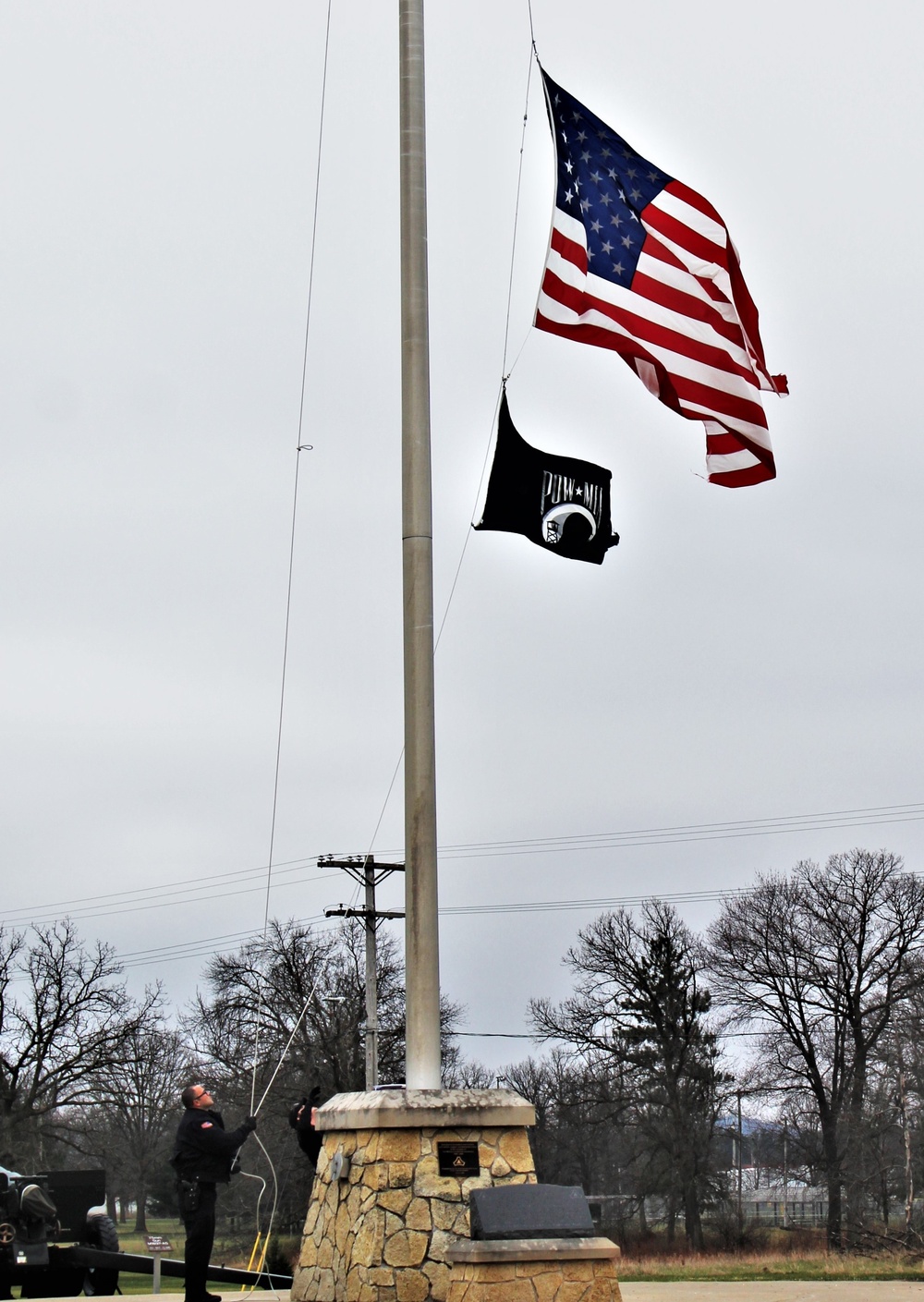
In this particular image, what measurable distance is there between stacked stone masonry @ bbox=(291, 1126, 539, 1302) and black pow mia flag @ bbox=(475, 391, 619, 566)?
13.2ft

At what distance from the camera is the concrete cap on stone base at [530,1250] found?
735 cm

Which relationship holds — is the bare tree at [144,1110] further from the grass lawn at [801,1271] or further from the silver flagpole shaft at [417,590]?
the silver flagpole shaft at [417,590]

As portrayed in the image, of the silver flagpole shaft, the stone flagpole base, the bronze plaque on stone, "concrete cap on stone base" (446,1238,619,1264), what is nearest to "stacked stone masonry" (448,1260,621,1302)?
"concrete cap on stone base" (446,1238,619,1264)

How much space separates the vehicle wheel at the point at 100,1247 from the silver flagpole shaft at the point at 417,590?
5623 millimetres

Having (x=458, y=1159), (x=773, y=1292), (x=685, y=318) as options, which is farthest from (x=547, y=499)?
(x=773, y=1292)

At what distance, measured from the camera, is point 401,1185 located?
8.55 meters

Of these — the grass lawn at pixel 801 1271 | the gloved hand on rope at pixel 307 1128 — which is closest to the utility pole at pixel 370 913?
the grass lawn at pixel 801 1271

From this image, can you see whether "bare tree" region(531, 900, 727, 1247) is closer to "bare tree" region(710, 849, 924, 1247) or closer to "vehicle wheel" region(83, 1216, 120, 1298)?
"bare tree" region(710, 849, 924, 1247)

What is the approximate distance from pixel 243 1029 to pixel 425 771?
1581 inches

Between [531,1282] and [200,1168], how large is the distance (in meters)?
2.86

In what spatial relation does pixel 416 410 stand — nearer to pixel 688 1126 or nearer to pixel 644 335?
pixel 644 335

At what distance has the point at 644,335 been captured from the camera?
10477 mm

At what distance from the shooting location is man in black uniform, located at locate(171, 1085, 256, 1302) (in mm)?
9219

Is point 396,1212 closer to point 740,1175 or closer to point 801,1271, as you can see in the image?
point 801,1271
